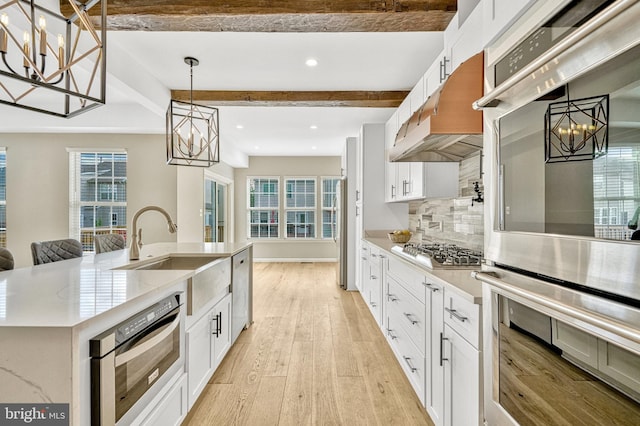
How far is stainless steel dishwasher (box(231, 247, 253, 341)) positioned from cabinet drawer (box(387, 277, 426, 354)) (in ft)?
4.59

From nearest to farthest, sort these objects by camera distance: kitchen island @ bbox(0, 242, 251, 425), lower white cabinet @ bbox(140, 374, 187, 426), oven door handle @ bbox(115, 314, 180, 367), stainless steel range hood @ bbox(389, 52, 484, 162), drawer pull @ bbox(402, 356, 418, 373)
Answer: kitchen island @ bbox(0, 242, 251, 425)
oven door handle @ bbox(115, 314, 180, 367)
lower white cabinet @ bbox(140, 374, 187, 426)
stainless steel range hood @ bbox(389, 52, 484, 162)
drawer pull @ bbox(402, 356, 418, 373)

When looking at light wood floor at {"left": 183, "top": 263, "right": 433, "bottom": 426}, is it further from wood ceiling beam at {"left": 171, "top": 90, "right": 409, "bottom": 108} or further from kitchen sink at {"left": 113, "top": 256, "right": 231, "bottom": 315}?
wood ceiling beam at {"left": 171, "top": 90, "right": 409, "bottom": 108}

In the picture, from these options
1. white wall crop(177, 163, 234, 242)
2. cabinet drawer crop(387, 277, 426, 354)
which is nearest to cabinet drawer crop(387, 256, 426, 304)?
cabinet drawer crop(387, 277, 426, 354)

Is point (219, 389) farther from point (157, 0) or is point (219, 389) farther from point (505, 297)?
point (157, 0)

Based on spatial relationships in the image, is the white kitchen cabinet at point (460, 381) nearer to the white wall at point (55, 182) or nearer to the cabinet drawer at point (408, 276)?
the cabinet drawer at point (408, 276)

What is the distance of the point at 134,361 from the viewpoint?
1271 mm

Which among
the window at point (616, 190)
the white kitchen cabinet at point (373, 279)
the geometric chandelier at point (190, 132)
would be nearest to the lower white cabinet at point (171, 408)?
the window at point (616, 190)

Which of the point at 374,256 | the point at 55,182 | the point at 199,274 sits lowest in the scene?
the point at 374,256

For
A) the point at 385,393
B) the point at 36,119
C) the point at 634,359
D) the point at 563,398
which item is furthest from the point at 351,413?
the point at 36,119

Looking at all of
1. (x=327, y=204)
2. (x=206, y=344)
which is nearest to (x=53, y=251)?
(x=206, y=344)

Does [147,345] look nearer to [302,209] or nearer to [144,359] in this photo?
[144,359]

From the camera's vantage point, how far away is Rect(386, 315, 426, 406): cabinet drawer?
207 centimetres

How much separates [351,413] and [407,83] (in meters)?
3.38

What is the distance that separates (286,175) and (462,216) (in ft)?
20.4
